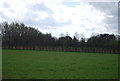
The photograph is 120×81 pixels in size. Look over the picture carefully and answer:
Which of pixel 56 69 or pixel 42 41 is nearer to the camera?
pixel 56 69

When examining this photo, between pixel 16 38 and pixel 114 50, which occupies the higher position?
pixel 16 38

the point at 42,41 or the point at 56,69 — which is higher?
the point at 42,41

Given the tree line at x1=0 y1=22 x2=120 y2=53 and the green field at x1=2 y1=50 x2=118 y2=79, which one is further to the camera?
the tree line at x1=0 y1=22 x2=120 y2=53

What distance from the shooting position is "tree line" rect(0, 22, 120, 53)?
Answer: 98.7 metres

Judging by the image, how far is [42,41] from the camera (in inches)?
4190

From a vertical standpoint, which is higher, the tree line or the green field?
the tree line

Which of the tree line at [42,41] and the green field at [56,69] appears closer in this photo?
the green field at [56,69]

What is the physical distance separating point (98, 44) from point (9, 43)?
49517 millimetres

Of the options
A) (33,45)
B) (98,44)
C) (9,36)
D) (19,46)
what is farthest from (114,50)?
(9,36)

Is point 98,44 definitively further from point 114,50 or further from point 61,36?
point 61,36

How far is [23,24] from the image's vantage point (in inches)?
4422

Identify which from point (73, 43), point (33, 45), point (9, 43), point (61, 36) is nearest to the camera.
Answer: point (9, 43)

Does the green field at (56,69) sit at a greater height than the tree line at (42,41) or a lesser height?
lesser

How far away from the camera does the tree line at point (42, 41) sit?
98.7 m
